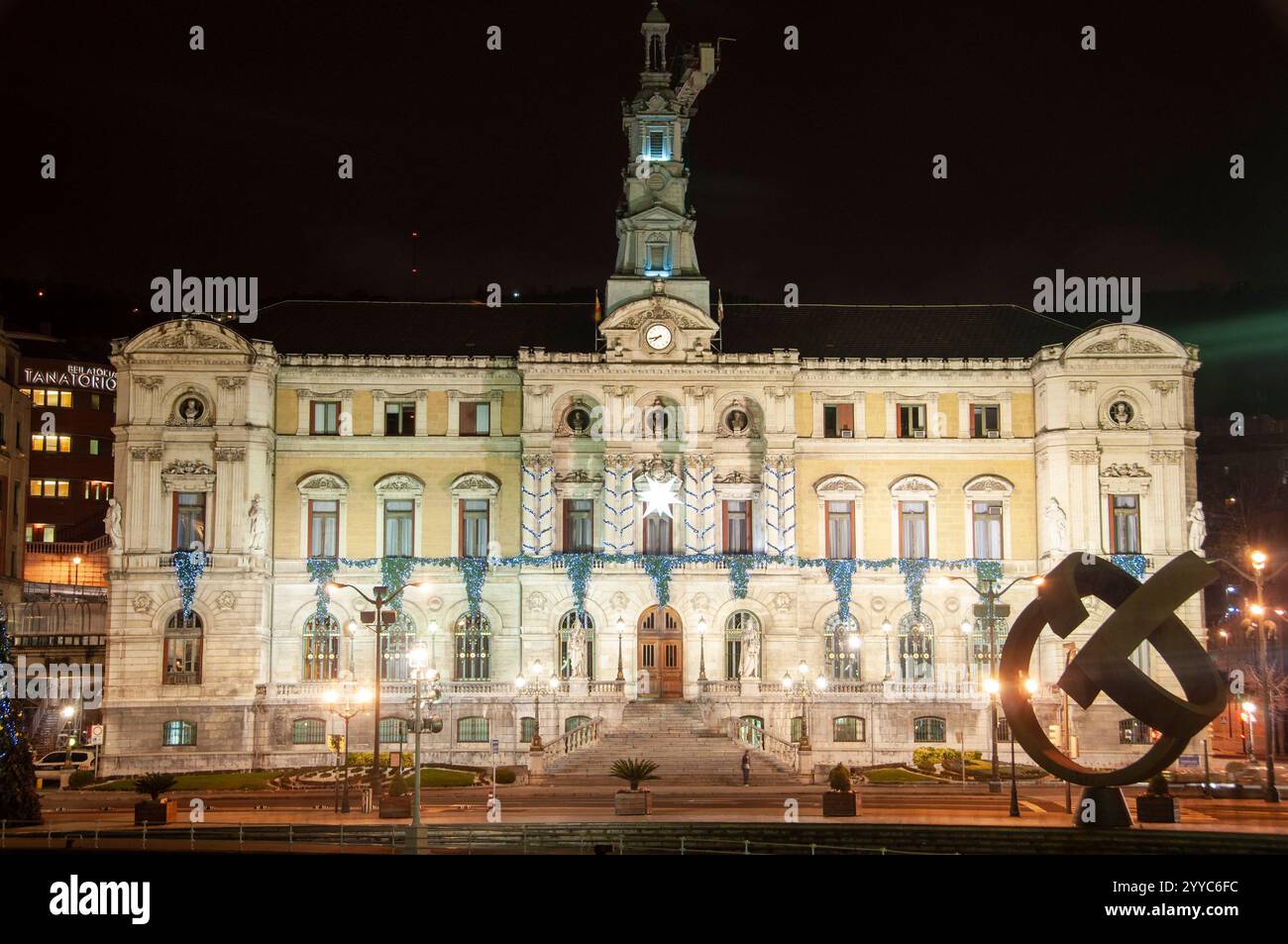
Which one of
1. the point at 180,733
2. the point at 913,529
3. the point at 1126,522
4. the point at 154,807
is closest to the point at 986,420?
the point at 913,529

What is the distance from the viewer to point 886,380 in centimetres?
7512

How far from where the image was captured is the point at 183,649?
233 feet

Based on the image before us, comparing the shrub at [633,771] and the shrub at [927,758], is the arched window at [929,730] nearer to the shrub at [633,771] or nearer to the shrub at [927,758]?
the shrub at [927,758]

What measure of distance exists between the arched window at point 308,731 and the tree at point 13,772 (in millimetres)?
24289

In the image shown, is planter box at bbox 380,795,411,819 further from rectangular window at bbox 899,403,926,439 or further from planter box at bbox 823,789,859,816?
rectangular window at bbox 899,403,926,439

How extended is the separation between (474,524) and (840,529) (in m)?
15.4

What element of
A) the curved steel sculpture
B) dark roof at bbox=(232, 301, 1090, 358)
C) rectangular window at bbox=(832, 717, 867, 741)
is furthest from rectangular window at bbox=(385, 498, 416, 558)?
the curved steel sculpture

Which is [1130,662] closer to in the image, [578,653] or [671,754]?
[671,754]

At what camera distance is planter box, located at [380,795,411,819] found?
49.3 meters

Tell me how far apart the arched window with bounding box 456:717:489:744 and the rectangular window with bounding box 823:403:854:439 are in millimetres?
18766

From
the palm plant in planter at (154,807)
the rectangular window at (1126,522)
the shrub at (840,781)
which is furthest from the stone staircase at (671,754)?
the rectangular window at (1126,522)

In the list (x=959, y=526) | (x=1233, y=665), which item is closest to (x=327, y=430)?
(x=959, y=526)

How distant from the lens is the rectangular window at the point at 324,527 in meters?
74.1

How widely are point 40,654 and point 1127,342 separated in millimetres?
49611
